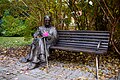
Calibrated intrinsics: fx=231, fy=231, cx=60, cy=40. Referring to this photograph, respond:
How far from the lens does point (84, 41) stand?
6586 mm

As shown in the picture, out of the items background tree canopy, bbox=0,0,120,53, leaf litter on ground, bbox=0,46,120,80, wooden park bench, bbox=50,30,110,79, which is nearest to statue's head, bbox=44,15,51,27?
wooden park bench, bbox=50,30,110,79

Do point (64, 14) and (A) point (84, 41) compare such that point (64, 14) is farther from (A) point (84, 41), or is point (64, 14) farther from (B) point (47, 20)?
(A) point (84, 41)

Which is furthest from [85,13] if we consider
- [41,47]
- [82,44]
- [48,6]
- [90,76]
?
[90,76]

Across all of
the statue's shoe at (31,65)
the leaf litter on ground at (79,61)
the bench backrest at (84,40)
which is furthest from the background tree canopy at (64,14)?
the statue's shoe at (31,65)

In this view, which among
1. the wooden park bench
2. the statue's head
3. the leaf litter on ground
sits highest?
the statue's head

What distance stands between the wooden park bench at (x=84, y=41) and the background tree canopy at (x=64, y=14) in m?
1.23

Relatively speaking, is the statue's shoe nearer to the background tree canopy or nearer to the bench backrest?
the bench backrest

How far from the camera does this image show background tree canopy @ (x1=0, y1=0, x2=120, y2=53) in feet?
26.1

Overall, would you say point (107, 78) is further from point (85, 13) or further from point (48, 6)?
point (48, 6)

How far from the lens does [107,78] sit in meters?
5.38

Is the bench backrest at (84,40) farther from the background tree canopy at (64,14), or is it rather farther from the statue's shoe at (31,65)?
the background tree canopy at (64,14)

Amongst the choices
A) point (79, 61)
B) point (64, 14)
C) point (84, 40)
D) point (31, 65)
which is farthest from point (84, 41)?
point (64, 14)

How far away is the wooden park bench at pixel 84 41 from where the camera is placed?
6020 mm

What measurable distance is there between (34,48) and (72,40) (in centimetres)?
117
